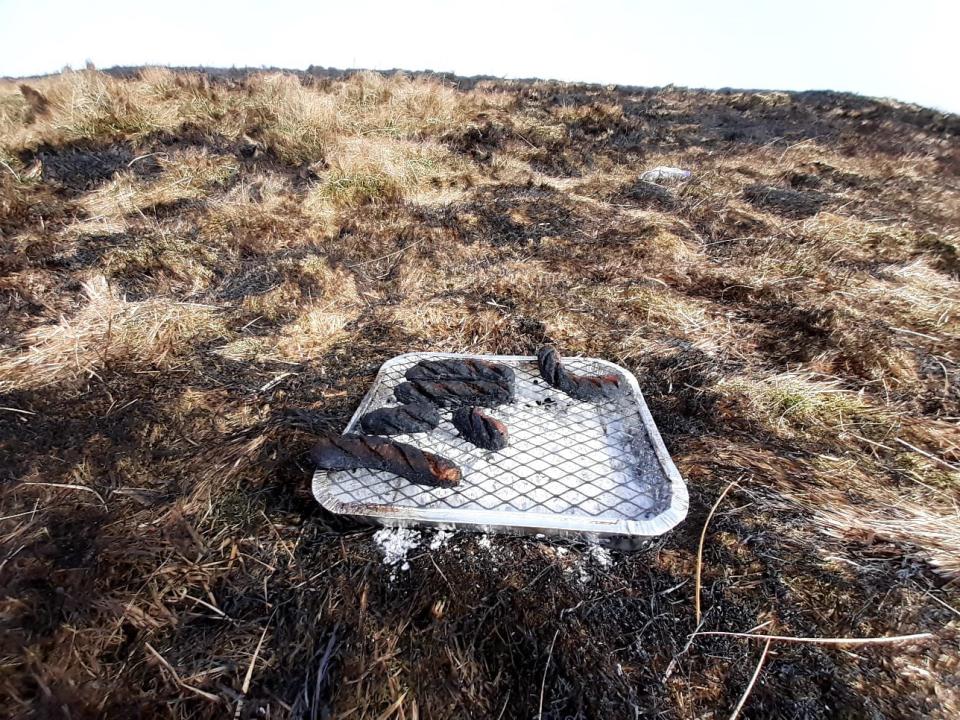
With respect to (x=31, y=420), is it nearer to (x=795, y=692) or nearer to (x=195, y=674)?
(x=195, y=674)

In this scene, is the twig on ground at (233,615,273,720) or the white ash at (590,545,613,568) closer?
the twig on ground at (233,615,273,720)

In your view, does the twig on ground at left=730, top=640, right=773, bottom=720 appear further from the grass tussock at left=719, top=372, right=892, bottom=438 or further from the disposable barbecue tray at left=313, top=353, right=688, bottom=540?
the grass tussock at left=719, top=372, right=892, bottom=438

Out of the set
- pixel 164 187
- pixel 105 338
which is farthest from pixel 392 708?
pixel 164 187

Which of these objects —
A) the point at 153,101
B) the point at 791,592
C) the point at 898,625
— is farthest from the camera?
the point at 153,101

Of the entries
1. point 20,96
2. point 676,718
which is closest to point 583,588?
point 676,718

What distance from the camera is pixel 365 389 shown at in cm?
286

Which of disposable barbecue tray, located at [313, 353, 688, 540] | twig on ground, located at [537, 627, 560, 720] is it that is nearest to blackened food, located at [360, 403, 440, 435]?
disposable barbecue tray, located at [313, 353, 688, 540]

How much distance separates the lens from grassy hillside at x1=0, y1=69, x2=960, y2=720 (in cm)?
144

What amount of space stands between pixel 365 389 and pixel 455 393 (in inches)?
26.9

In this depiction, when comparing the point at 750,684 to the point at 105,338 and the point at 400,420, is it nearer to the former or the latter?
the point at 400,420

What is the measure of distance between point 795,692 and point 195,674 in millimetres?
1682

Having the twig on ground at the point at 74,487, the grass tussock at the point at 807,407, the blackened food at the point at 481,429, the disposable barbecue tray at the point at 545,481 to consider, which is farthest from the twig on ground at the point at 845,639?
the twig on ground at the point at 74,487

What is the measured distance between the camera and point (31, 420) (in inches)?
97.3

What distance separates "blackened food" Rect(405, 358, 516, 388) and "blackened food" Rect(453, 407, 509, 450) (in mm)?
304
